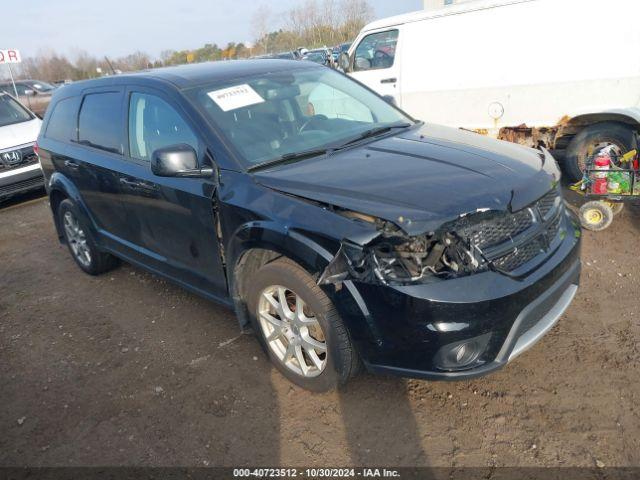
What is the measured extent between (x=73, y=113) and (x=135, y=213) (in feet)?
4.73

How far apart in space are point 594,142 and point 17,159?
8302 millimetres

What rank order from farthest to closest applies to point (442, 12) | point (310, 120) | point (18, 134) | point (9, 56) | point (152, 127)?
point (9, 56) → point (18, 134) → point (442, 12) → point (152, 127) → point (310, 120)

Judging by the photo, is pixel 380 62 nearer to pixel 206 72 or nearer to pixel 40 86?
pixel 206 72

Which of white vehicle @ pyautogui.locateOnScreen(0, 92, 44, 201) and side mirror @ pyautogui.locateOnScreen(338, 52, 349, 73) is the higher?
side mirror @ pyautogui.locateOnScreen(338, 52, 349, 73)

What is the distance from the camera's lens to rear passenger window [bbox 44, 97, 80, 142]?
15.0ft

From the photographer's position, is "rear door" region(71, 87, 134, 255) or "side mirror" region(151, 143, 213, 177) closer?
"side mirror" region(151, 143, 213, 177)

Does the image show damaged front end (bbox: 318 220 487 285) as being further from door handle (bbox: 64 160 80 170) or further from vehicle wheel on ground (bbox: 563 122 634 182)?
vehicle wheel on ground (bbox: 563 122 634 182)

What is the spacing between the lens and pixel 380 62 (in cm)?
742

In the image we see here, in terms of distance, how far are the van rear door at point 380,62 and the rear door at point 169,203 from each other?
4394 millimetres

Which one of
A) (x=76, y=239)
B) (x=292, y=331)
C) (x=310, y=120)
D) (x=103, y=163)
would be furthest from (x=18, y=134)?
(x=292, y=331)

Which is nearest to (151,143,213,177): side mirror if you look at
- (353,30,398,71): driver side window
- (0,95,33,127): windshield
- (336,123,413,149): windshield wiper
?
(336,123,413,149): windshield wiper

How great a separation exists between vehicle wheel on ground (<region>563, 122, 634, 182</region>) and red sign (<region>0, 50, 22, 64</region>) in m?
16.9

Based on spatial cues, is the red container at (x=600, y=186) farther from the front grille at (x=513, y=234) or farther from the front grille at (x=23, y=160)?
the front grille at (x=23, y=160)

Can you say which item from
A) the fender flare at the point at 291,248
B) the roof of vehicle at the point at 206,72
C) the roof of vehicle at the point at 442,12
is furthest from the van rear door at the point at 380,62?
the fender flare at the point at 291,248
